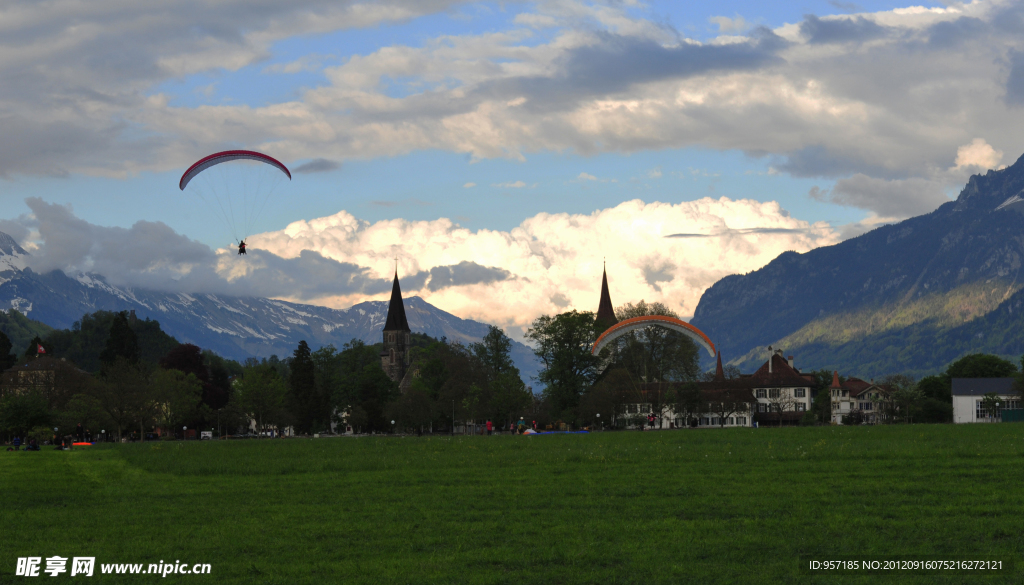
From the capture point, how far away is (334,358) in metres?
156

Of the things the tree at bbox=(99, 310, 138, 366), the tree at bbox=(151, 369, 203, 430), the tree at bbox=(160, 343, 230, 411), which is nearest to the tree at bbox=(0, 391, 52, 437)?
the tree at bbox=(151, 369, 203, 430)

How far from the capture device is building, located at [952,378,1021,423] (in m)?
121

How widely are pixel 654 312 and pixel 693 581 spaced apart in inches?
4198

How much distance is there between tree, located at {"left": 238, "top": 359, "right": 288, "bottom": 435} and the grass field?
245 feet

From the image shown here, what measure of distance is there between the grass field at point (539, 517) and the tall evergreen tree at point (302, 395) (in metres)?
87.8

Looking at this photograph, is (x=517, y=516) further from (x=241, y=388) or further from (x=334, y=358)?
(x=334, y=358)

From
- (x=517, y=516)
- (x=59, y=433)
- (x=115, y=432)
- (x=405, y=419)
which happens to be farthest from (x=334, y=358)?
(x=517, y=516)

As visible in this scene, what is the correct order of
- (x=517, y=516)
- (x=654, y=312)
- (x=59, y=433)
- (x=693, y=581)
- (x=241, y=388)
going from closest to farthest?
1. (x=693, y=581)
2. (x=517, y=516)
3. (x=59, y=433)
4. (x=241, y=388)
5. (x=654, y=312)

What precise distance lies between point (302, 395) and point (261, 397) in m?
14.6

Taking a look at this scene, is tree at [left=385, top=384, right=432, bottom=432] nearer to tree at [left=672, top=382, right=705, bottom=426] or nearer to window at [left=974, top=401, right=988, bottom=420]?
tree at [left=672, top=382, right=705, bottom=426]

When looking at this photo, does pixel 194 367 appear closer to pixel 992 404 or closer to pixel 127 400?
pixel 127 400

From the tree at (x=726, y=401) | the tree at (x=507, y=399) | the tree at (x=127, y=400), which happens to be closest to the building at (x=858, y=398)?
the tree at (x=726, y=401)

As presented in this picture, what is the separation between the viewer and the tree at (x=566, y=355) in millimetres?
101625

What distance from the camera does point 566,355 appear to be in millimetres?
103500
